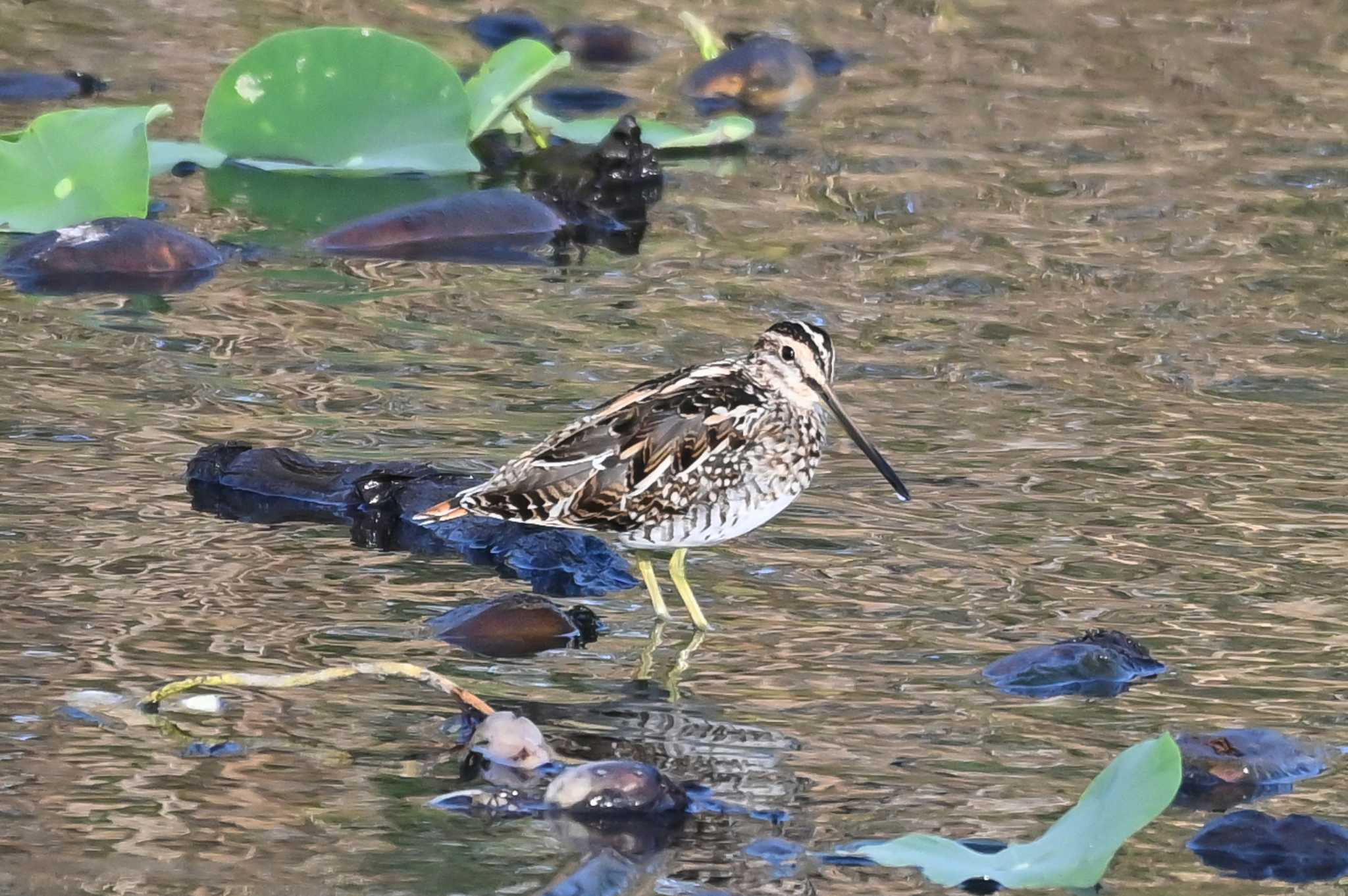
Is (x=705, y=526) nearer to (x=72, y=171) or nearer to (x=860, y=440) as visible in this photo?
(x=860, y=440)

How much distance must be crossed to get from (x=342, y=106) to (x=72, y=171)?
1.33 meters

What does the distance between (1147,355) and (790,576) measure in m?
2.67

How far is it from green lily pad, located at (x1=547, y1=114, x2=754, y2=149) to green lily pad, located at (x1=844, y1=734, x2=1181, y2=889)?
22.7 ft

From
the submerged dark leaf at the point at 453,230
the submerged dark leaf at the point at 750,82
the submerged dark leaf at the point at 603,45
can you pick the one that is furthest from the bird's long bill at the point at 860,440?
the submerged dark leaf at the point at 603,45

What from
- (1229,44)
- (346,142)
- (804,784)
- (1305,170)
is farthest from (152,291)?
(1229,44)

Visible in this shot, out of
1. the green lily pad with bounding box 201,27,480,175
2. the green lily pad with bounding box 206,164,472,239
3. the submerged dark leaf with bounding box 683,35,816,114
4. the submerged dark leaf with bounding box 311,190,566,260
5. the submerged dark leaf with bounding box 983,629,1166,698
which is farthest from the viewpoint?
the submerged dark leaf with bounding box 683,35,816,114

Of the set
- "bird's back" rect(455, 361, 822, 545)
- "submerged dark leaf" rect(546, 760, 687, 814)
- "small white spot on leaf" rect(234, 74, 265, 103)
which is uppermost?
"small white spot on leaf" rect(234, 74, 265, 103)

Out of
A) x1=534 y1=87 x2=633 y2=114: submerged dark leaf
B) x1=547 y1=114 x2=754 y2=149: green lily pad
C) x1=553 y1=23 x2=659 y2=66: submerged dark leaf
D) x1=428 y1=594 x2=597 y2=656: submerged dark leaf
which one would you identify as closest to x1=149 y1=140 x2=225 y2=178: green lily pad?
x1=547 y1=114 x2=754 y2=149: green lily pad

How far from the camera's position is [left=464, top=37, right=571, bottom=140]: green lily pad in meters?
10.4

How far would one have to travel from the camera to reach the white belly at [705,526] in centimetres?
636

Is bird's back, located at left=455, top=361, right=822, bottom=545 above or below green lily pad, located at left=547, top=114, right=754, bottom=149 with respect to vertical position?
below

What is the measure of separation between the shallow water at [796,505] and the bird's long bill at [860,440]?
16cm

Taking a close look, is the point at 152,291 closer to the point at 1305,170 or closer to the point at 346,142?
the point at 346,142

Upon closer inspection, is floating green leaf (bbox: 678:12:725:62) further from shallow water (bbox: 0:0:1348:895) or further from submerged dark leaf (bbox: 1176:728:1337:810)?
submerged dark leaf (bbox: 1176:728:1337:810)
